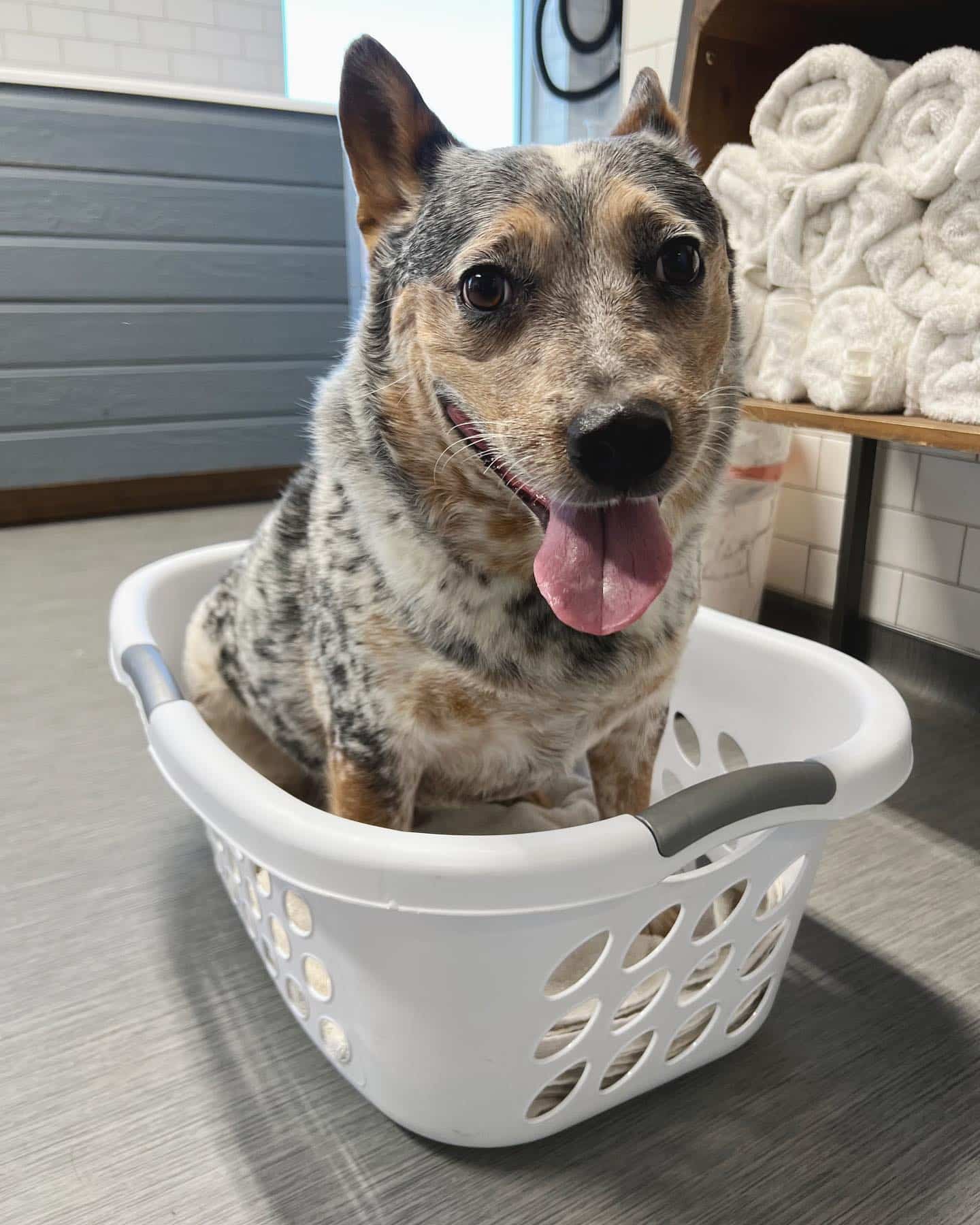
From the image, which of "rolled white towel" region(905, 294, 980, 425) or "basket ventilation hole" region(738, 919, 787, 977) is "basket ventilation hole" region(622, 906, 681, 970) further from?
"rolled white towel" region(905, 294, 980, 425)

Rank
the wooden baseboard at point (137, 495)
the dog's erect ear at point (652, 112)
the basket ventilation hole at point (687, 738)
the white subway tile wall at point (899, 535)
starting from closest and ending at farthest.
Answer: the dog's erect ear at point (652, 112) → the basket ventilation hole at point (687, 738) → the white subway tile wall at point (899, 535) → the wooden baseboard at point (137, 495)

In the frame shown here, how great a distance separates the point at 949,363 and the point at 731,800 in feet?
3.26

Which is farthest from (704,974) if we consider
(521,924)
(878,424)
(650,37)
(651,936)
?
(650,37)

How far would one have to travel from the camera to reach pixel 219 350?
356 cm

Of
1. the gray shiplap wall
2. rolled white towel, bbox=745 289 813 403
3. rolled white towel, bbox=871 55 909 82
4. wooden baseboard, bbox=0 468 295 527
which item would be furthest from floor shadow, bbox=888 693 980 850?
wooden baseboard, bbox=0 468 295 527

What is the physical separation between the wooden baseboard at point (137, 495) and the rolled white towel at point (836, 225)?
8.33 ft

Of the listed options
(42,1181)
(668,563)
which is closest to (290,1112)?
(42,1181)

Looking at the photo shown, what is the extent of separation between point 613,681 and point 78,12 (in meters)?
4.42

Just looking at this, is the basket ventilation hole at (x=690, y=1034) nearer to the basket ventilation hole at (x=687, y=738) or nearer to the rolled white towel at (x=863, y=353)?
the basket ventilation hole at (x=687, y=738)

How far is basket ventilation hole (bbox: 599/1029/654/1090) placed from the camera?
913 millimetres

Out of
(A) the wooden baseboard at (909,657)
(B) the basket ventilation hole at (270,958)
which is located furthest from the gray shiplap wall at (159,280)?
(B) the basket ventilation hole at (270,958)

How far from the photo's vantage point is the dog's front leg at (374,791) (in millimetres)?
1008

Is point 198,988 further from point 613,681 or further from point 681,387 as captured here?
point 681,387

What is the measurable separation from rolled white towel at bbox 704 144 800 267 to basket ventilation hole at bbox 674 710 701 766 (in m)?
0.89
